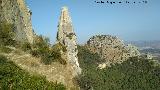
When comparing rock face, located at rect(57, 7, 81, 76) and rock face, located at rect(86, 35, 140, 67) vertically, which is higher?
rock face, located at rect(57, 7, 81, 76)

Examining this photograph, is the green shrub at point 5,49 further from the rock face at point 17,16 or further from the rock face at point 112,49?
the rock face at point 112,49

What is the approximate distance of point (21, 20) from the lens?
3956 cm

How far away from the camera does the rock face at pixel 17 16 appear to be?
38875 millimetres

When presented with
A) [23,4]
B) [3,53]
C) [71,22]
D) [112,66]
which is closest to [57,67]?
[3,53]

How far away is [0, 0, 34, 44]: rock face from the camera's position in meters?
38.9

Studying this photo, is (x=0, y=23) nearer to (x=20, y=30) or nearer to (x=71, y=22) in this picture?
(x=20, y=30)

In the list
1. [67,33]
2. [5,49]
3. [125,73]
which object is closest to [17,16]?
[5,49]

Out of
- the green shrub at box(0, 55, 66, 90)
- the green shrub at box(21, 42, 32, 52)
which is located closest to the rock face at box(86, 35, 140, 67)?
the green shrub at box(21, 42, 32, 52)

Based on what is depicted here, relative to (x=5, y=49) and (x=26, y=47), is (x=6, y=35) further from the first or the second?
(x=26, y=47)

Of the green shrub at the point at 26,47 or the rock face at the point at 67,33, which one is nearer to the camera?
the green shrub at the point at 26,47

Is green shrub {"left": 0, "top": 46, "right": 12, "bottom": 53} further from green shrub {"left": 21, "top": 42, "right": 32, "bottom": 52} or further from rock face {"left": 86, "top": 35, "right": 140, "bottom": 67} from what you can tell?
rock face {"left": 86, "top": 35, "right": 140, "bottom": 67}

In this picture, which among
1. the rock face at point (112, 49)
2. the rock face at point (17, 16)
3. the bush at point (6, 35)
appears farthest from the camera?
the rock face at point (112, 49)

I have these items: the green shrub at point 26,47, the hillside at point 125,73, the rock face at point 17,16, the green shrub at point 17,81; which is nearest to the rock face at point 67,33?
the rock face at point 17,16

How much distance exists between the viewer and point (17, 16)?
3928 cm
